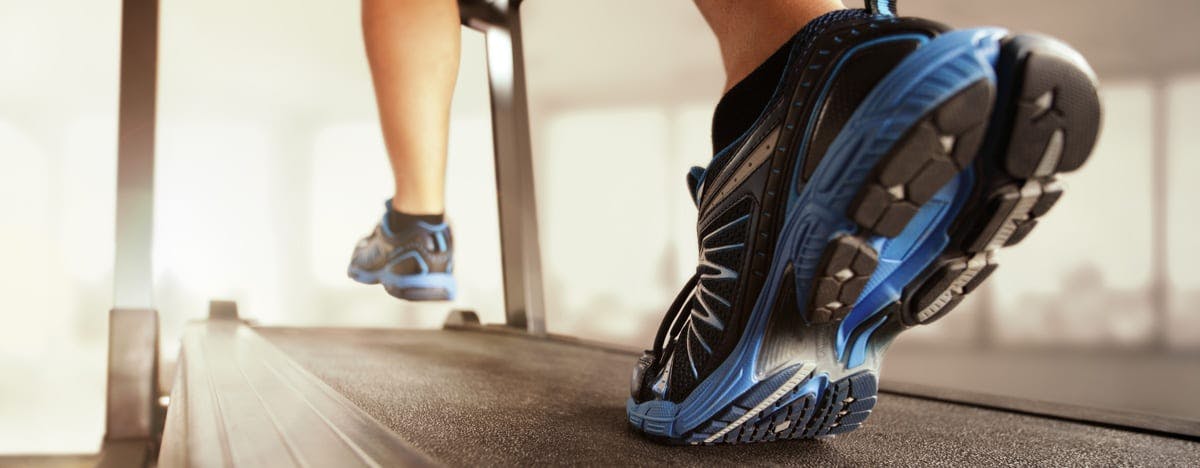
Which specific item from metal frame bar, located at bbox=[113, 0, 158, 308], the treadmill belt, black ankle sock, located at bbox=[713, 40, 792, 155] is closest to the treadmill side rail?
the treadmill belt

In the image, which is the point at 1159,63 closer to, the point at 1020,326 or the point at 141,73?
the point at 1020,326

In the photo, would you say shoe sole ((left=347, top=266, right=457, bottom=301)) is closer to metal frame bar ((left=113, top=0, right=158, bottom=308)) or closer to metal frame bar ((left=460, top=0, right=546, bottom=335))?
metal frame bar ((left=113, top=0, right=158, bottom=308))

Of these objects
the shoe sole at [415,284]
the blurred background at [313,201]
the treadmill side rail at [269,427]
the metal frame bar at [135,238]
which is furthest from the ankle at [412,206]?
the blurred background at [313,201]

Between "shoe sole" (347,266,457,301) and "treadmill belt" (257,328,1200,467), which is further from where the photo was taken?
"shoe sole" (347,266,457,301)

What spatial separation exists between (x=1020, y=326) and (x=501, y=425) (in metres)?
2.82

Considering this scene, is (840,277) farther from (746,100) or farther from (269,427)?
(269,427)

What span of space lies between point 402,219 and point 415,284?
0.14m

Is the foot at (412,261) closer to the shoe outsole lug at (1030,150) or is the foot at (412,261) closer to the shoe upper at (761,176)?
the shoe upper at (761,176)

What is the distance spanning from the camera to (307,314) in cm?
328

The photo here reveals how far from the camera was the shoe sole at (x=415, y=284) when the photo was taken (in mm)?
1498

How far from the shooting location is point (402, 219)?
1.52 metres

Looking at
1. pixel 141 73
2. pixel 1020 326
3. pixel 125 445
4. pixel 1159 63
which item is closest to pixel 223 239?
pixel 141 73

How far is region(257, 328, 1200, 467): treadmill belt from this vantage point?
1.93 feet

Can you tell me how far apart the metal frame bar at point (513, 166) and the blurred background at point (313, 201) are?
150 millimetres
